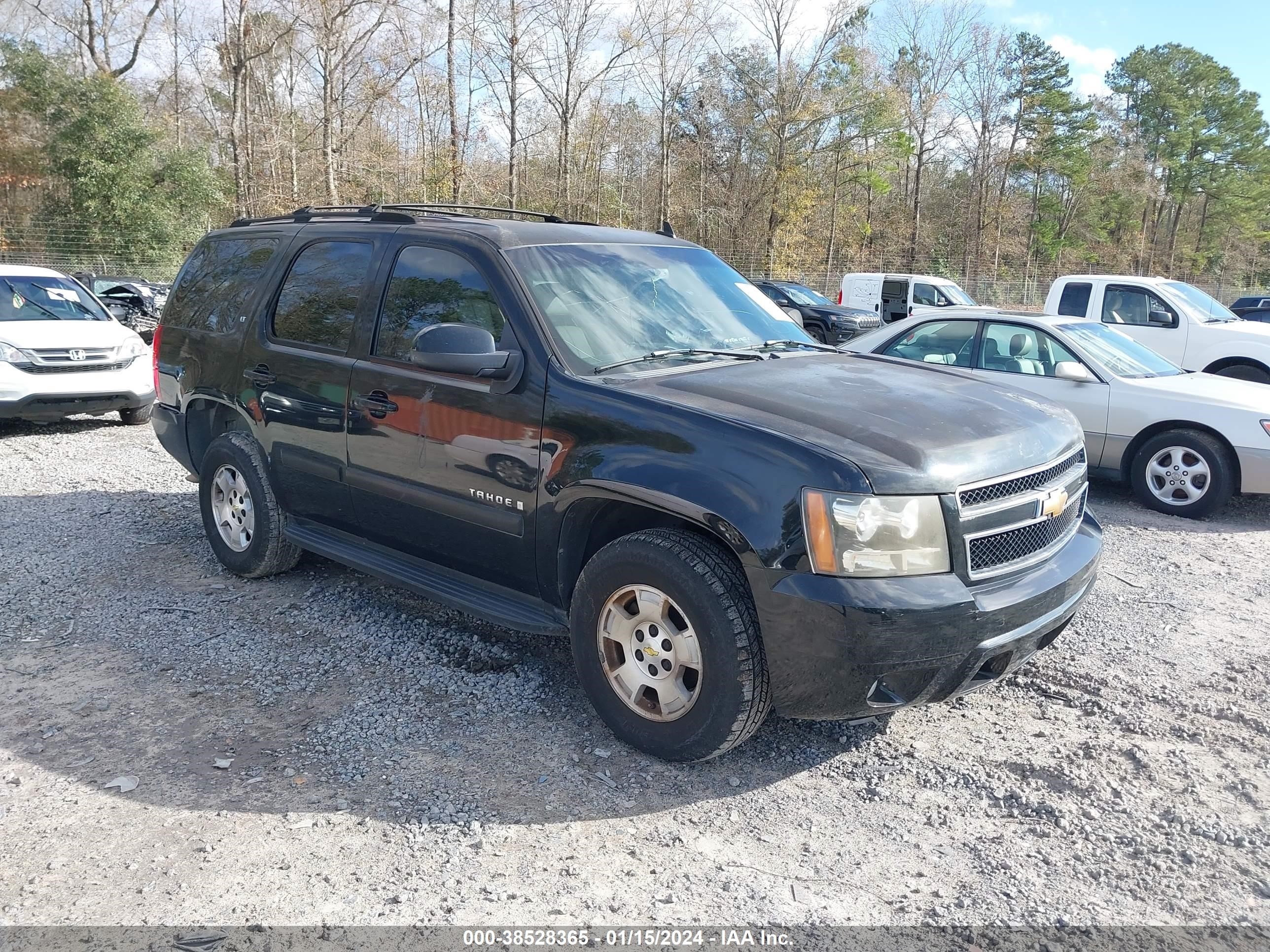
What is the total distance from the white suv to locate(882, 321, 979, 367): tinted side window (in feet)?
24.7

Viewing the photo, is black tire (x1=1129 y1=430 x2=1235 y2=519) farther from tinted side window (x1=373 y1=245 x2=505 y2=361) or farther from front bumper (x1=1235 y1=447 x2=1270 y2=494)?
tinted side window (x1=373 y1=245 x2=505 y2=361)

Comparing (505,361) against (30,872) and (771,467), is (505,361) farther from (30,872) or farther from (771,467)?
(30,872)

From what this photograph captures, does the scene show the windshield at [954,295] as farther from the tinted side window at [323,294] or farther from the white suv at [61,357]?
the tinted side window at [323,294]

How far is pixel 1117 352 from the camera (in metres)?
8.04

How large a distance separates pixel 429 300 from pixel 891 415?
2142mm

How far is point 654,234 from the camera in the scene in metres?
4.93

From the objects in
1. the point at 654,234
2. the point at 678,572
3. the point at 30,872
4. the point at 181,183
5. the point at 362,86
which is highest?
the point at 362,86

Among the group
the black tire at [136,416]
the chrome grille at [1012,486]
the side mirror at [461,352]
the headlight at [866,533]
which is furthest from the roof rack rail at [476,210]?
the black tire at [136,416]

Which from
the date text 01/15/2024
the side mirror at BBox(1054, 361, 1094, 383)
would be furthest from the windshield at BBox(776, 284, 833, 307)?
the date text 01/15/2024

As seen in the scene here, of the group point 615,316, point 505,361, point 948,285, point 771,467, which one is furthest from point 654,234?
point 948,285

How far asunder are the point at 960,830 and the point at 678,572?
1.28m

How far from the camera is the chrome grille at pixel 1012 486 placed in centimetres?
314

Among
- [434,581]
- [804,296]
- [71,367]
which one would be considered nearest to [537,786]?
[434,581]

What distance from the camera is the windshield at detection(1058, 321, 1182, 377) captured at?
7.78 meters
